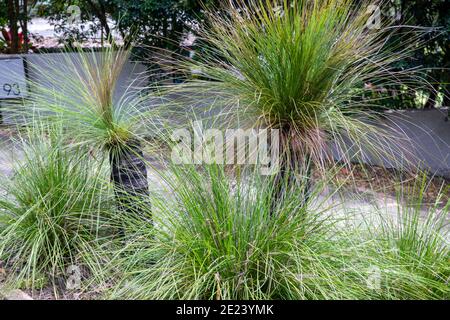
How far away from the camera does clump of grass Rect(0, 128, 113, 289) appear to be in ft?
8.70

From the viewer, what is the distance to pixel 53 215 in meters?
2.78

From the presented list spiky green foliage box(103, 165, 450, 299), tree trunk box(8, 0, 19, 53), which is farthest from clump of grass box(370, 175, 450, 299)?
tree trunk box(8, 0, 19, 53)

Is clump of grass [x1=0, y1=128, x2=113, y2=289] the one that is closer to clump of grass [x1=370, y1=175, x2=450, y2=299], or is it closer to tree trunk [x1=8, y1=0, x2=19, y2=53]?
clump of grass [x1=370, y1=175, x2=450, y2=299]

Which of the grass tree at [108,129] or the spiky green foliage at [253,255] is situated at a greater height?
the grass tree at [108,129]

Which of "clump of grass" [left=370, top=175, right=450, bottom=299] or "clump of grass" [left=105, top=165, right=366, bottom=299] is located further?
"clump of grass" [left=370, top=175, right=450, bottom=299]

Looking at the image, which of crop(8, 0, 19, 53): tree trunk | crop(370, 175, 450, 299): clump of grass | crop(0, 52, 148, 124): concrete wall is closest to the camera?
crop(370, 175, 450, 299): clump of grass

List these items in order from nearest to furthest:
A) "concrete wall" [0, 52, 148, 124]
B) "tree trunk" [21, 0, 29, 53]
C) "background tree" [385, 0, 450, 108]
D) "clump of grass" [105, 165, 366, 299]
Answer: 1. "clump of grass" [105, 165, 366, 299]
2. "concrete wall" [0, 52, 148, 124]
3. "background tree" [385, 0, 450, 108]
4. "tree trunk" [21, 0, 29, 53]

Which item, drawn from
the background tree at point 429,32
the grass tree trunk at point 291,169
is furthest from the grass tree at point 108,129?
the background tree at point 429,32

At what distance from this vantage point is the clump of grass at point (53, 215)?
2650 millimetres

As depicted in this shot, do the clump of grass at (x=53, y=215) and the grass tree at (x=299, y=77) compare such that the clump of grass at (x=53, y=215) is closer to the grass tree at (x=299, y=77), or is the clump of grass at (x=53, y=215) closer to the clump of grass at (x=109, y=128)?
the clump of grass at (x=109, y=128)

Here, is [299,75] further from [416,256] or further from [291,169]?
[416,256]

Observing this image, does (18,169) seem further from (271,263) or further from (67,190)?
(271,263)

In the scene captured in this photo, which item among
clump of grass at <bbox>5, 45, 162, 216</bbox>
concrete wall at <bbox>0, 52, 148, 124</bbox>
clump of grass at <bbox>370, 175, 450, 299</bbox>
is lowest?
clump of grass at <bbox>370, 175, 450, 299</bbox>

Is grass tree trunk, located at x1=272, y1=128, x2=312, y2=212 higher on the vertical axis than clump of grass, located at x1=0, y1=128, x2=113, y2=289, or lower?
higher
